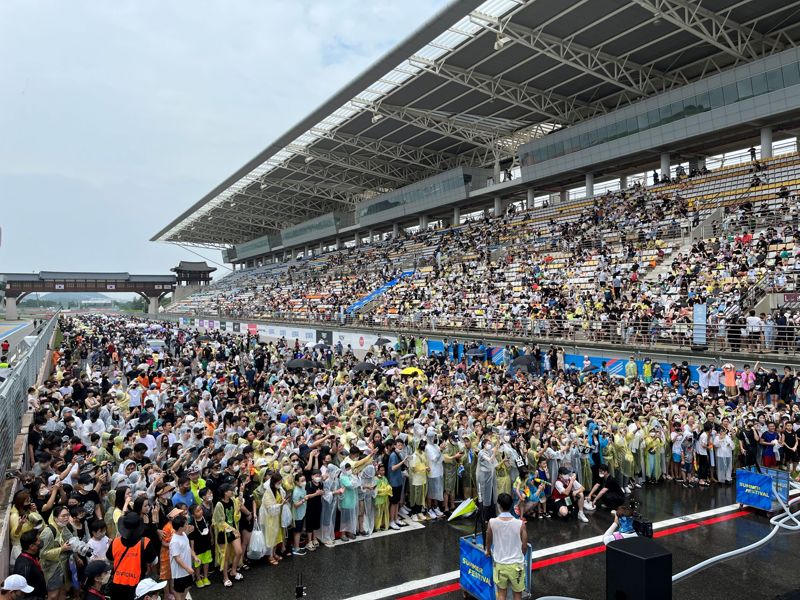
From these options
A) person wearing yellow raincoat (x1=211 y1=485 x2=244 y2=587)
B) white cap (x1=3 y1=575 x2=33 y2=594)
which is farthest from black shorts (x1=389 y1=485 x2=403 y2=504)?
white cap (x1=3 y1=575 x2=33 y2=594)

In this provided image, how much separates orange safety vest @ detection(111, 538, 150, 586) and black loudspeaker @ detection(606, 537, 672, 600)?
4.55 meters

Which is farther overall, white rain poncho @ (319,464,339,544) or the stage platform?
white rain poncho @ (319,464,339,544)

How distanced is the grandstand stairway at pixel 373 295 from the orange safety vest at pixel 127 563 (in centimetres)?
3172

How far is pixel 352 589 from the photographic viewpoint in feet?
22.2

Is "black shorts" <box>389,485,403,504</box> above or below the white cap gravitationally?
below

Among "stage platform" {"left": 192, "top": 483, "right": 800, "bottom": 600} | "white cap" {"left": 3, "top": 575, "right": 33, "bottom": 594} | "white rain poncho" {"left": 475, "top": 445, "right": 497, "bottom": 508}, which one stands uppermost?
"white cap" {"left": 3, "top": 575, "right": 33, "bottom": 594}

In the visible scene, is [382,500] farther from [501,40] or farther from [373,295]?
[373,295]

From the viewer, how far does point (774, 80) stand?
25422 millimetres

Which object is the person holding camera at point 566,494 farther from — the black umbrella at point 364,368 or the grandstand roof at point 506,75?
the grandstand roof at point 506,75

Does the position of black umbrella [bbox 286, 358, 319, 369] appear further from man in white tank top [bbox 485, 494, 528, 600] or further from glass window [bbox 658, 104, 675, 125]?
glass window [bbox 658, 104, 675, 125]

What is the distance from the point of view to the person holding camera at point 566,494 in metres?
9.16

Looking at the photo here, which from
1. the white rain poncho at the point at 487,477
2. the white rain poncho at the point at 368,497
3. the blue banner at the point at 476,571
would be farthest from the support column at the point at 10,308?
the blue banner at the point at 476,571

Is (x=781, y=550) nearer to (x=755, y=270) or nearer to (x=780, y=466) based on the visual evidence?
(x=780, y=466)

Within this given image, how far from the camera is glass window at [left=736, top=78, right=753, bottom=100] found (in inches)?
1037
